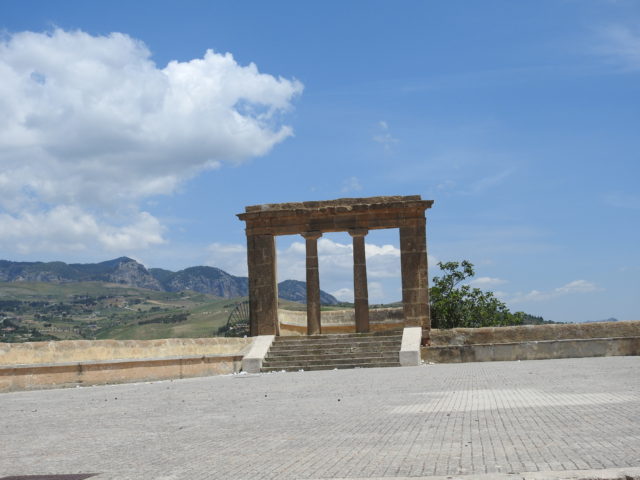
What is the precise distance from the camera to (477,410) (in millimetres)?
9016

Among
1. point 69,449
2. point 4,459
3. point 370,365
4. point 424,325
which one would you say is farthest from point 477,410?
point 424,325

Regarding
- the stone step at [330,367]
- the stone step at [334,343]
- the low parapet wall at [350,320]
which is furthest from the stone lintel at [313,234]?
the low parapet wall at [350,320]

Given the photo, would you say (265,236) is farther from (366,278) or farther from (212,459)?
(212,459)

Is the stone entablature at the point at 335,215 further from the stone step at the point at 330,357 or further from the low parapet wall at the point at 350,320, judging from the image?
the low parapet wall at the point at 350,320

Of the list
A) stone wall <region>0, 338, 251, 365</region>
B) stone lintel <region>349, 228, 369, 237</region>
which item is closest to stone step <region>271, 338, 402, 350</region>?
stone wall <region>0, 338, 251, 365</region>

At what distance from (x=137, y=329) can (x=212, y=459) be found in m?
168

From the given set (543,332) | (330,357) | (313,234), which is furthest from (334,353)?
(543,332)

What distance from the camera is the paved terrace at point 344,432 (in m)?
5.80

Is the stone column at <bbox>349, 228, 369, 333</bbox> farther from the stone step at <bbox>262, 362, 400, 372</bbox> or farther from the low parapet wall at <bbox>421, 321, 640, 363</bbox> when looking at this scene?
the stone step at <bbox>262, 362, 400, 372</bbox>

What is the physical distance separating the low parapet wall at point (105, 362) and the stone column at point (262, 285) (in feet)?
10.6

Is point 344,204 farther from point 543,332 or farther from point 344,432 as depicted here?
point 344,432

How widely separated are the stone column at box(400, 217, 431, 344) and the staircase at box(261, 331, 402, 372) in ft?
3.36

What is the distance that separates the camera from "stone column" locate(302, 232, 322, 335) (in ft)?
83.5

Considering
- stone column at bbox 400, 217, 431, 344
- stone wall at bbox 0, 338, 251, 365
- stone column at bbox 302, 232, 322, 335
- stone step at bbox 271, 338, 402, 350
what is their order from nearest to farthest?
stone wall at bbox 0, 338, 251, 365 < stone step at bbox 271, 338, 402, 350 < stone column at bbox 400, 217, 431, 344 < stone column at bbox 302, 232, 322, 335
